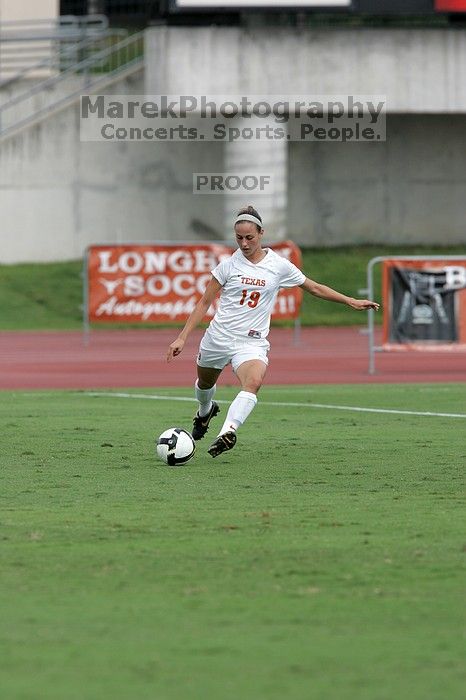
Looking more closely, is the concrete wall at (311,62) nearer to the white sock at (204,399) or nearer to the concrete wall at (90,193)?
the concrete wall at (90,193)

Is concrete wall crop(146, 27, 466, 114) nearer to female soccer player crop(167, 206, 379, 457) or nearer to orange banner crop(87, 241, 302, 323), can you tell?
orange banner crop(87, 241, 302, 323)

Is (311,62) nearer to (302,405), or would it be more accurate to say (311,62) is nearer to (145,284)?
(145,284)

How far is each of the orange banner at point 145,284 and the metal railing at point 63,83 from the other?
40.1 feet

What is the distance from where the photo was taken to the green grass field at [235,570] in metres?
5.44

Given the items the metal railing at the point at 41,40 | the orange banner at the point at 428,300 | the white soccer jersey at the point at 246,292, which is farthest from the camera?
the metal railing at the point at 41,40

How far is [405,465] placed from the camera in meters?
11.5

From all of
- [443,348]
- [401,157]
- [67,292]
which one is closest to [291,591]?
[443,348]

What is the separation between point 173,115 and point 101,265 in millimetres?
12180

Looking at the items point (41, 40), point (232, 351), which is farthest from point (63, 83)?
point (232, 351)

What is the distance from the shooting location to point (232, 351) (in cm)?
1222

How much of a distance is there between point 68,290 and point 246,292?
24.1 m

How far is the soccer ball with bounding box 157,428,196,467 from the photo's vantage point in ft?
37.9

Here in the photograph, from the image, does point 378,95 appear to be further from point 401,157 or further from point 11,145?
point 11,145

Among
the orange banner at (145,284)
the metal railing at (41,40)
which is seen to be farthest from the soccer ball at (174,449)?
the metal railing at (41,40)
